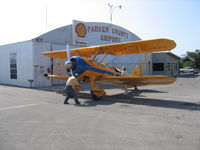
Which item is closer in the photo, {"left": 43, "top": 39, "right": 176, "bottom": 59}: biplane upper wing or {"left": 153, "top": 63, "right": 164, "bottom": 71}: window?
{"left": 43, "top": 39, "right": 176, "bottom": 59}: biplane upper wing

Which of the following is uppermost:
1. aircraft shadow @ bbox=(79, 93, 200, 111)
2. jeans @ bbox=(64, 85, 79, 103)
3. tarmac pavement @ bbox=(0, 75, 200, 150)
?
jeans @ bbox=(64, 85, 79, 103)

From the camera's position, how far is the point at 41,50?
18.1m

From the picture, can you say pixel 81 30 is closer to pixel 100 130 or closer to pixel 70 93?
pixel 70 93

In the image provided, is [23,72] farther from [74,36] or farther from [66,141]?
[66,141]

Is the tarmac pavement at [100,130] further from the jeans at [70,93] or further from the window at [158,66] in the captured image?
the window at [158,66]

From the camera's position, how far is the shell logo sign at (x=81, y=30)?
21.5 metres

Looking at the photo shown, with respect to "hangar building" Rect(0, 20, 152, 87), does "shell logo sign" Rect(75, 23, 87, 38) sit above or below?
above

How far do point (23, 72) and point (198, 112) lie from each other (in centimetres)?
1559

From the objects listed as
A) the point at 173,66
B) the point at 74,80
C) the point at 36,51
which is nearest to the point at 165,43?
the point at 74,80

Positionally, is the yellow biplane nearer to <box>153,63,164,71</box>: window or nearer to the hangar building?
the hangar building

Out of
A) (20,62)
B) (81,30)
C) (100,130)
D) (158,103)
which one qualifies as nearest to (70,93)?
(158,103)

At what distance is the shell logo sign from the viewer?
21462mm

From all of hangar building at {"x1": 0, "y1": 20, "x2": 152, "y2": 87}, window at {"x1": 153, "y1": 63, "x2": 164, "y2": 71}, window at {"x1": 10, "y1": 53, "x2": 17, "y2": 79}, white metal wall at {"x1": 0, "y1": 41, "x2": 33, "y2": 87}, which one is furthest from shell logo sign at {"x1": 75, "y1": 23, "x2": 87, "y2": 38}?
window at {"x1": 153, "y1": 63, "x2": 164, "y2": 71}

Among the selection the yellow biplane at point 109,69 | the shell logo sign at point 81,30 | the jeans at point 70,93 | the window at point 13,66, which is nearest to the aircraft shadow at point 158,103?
the jeans at point 70,93
